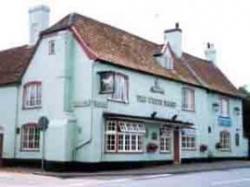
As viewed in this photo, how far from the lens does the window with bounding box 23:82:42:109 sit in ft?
102

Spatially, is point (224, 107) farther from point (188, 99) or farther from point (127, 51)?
point (127, 51)

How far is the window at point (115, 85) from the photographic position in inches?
1111

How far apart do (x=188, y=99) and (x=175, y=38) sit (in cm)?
558

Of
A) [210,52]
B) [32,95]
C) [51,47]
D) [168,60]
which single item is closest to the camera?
[51,47]

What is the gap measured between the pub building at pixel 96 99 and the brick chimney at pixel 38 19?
7cm

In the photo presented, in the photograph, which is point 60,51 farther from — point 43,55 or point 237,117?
point 237,117

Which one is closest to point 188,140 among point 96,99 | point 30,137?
point 96,99

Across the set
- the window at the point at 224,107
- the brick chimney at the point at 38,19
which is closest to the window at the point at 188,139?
the window at the point at 224,107

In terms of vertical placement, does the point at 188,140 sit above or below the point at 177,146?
above

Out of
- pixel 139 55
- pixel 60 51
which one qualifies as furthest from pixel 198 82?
pixel 60 51

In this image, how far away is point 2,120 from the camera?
109 feet

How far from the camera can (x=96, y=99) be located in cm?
2845

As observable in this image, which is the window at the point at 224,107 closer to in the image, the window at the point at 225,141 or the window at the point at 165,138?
the window at the point at 225,141

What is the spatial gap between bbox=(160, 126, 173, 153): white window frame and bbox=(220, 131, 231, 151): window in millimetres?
8265
